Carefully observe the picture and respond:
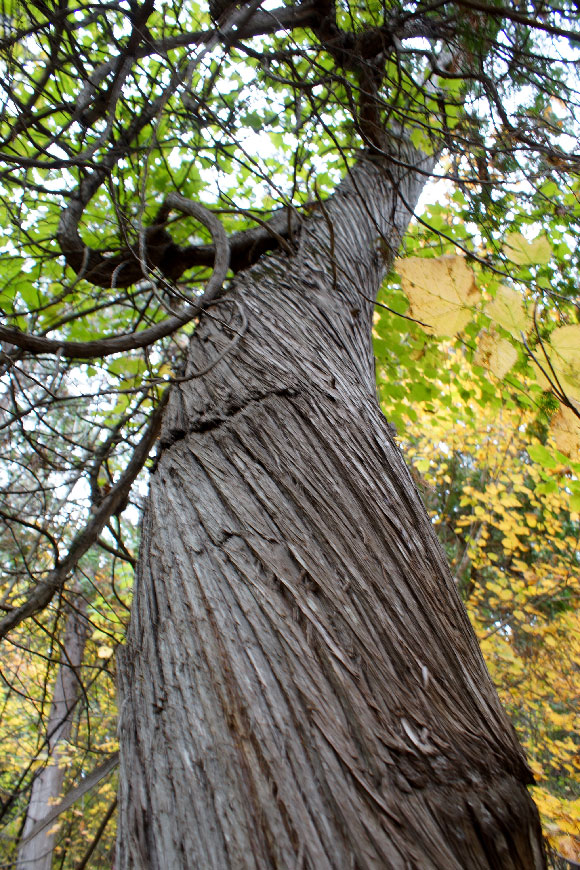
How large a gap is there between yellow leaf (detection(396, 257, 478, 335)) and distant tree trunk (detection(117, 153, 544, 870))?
275 millimetres

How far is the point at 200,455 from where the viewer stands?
1.09 meters

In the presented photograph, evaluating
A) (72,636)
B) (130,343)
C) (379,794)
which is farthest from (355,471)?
(72,636)

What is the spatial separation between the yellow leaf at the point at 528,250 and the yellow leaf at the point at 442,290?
0.34 feet

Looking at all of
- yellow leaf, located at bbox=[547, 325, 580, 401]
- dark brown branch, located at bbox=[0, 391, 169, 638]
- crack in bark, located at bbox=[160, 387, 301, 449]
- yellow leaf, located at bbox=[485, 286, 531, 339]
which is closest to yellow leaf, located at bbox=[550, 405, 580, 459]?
yellow leaf, located at bbox=[547, 325, 580, 401]

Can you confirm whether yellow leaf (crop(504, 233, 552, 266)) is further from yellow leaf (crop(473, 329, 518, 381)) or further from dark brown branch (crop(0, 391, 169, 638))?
dark brown branch (crop(0, 391, 169, 638))

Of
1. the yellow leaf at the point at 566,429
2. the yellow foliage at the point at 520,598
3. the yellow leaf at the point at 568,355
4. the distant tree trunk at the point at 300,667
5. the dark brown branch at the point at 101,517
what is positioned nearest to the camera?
the distant tree trunk at the point at 300,667

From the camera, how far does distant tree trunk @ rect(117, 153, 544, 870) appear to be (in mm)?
587

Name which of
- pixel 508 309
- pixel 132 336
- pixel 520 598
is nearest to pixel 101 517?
pixel 132 336

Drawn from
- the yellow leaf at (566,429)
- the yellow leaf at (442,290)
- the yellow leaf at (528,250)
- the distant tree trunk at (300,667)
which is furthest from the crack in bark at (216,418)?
the yellow leaf at (566,429)

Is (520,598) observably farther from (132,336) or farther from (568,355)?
(132,336)

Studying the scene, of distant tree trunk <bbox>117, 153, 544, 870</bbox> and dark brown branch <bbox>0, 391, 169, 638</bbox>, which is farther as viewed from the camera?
dark brown branch <bbox>0, 391, 169, 638</bbox>

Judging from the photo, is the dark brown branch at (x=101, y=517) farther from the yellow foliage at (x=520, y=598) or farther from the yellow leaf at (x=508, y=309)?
the yellow foliage at (x=520, y=598)

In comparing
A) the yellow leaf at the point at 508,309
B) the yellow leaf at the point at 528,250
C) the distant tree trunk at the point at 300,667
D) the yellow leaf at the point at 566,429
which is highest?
the yellow leaf at the point at 528,250

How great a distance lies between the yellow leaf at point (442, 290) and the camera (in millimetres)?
1155
